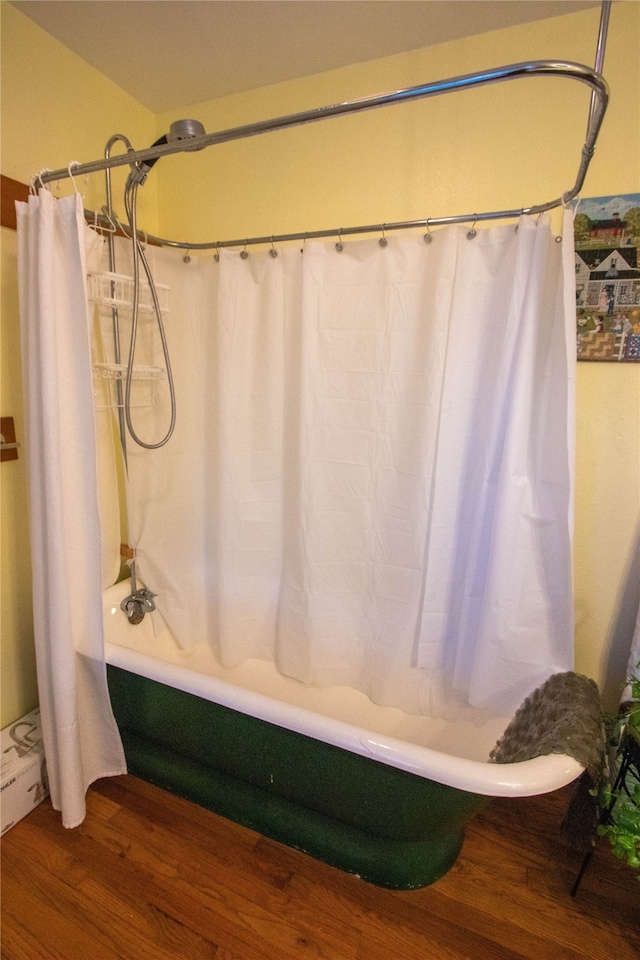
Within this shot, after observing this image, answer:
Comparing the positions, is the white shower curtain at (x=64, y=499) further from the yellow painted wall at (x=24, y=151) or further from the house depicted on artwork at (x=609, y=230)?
the house depicted on artwork at (x=609, y=230)

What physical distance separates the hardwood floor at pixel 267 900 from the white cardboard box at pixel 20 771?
0.05 m

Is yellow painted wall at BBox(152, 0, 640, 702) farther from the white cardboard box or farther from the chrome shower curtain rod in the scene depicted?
the white cardboard box

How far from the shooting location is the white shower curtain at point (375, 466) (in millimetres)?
1297

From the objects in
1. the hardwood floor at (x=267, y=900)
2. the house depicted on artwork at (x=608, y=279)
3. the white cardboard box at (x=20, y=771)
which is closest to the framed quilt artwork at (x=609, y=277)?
the house depicted on artwork at (x=608, y=279)

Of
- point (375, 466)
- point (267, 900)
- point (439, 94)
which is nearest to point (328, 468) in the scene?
point (375, 466)

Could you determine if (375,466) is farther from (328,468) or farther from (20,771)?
(20,771)

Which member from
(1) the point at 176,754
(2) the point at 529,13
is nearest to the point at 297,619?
(1) the point at 176,754

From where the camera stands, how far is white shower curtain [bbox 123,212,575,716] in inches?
51.1

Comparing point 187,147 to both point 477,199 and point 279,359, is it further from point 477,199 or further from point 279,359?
point 477,199

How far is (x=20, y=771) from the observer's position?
1426 millimetres

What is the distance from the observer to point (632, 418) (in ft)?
4.66

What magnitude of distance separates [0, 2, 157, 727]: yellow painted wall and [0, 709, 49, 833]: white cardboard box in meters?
0.10

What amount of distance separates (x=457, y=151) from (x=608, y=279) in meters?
0.64

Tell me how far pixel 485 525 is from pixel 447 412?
1.26 feet
